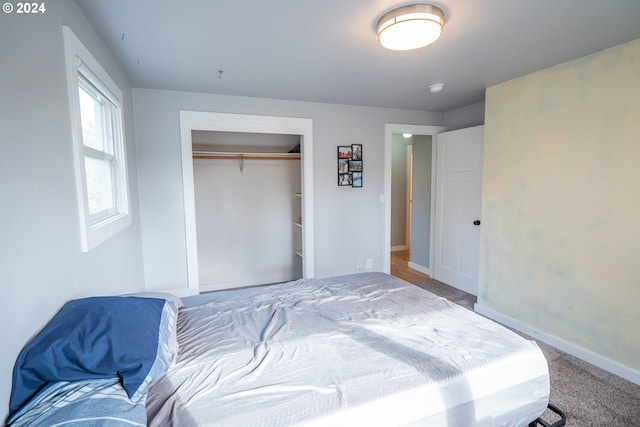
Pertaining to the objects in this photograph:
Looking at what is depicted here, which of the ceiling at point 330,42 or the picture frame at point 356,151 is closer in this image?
the ceiling at point 330,42

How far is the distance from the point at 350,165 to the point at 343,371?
109 inches

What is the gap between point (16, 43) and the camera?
1009mm

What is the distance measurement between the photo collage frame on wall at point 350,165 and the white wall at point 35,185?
2600 millimetres

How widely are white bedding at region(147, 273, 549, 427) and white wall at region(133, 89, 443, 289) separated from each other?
1.50 meters

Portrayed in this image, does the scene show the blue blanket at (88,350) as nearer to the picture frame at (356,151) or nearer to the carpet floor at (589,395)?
the carpet floor at (589,395)

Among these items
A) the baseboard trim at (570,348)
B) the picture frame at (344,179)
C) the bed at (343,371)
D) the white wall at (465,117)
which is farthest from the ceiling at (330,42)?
the baseboard trim at (570,348)

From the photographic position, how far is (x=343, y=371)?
49.9 inches

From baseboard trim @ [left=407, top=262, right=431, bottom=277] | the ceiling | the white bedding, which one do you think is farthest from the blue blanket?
baseboard trim @ [left=407, top=262, right=431, bottom=277]

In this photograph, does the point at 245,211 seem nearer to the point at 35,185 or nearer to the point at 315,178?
the point at 315,178

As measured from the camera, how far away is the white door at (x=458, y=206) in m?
3.54

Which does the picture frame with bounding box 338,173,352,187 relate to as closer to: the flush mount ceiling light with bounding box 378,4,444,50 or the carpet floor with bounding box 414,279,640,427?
the flush mount ceiling light with bounding box 378,4,444,50

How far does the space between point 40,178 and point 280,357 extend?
3.90ft

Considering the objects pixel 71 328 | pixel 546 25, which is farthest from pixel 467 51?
pixel 71 328

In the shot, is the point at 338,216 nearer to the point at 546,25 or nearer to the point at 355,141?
the point at 355,141
